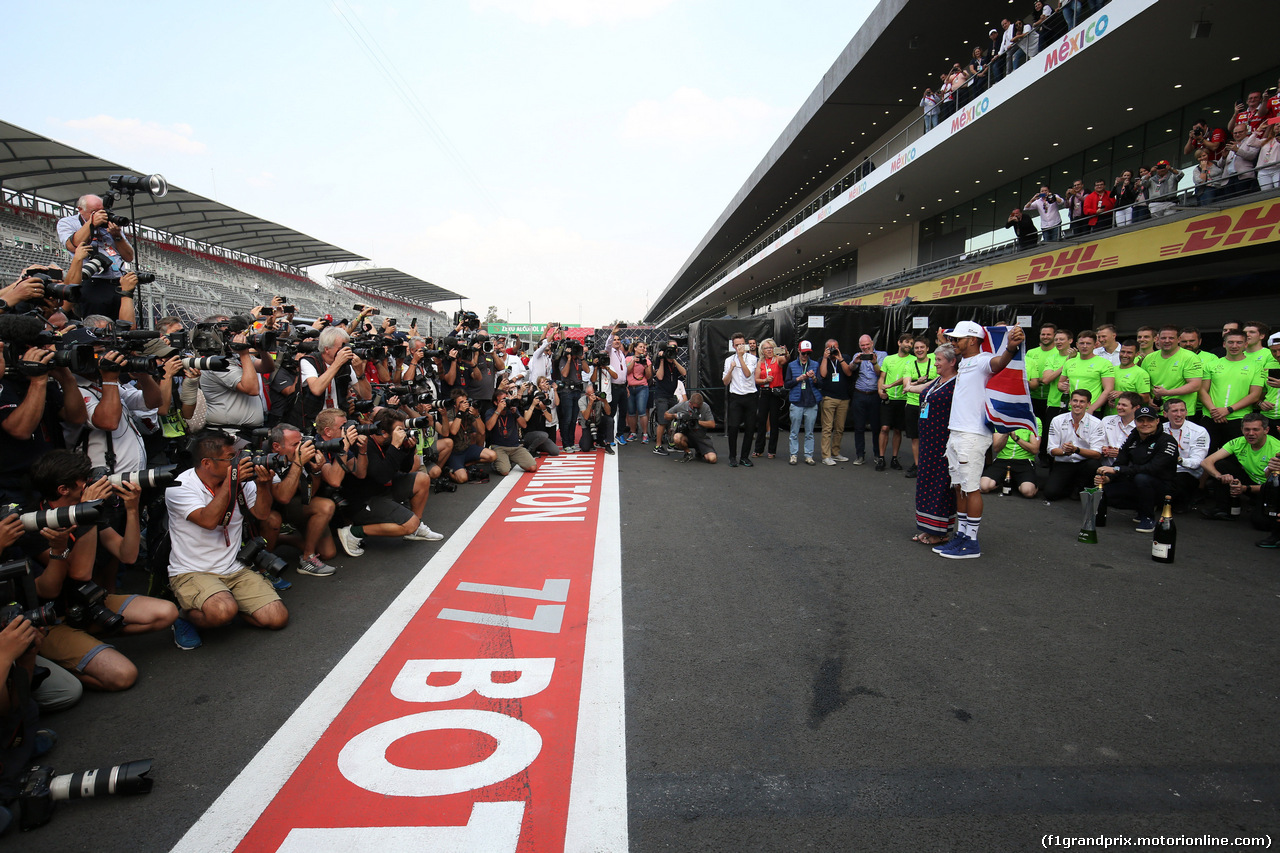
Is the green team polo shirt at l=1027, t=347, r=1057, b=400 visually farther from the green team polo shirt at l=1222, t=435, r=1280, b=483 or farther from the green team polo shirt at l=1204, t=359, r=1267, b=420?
the green team polo shirt at l=1222, t=435, r=1280, b=483

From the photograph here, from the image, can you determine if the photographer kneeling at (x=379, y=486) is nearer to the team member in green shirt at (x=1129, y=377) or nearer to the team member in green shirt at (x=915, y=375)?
the team member in green shirt at (x=915, y=375)

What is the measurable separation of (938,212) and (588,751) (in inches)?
1064

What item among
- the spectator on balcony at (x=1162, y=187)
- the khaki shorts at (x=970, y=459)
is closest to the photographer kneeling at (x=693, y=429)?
the khaki shorts at (x=970, y=459)

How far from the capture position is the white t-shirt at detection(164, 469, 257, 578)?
3688 millimetres

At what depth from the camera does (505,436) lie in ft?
28.5

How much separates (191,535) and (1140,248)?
14.8 metres

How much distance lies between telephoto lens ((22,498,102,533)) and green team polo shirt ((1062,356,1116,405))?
28.6ft

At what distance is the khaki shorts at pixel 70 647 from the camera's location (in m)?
3.01

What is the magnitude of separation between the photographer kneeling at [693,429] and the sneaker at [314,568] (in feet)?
19.1

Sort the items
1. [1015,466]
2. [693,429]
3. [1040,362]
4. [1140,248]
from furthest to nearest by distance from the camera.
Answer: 1. [1140,248]
2. [693,429]
3. [1040,362]
4. [1015,466]

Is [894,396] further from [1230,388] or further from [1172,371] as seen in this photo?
[1230,388]

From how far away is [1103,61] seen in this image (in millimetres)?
12492

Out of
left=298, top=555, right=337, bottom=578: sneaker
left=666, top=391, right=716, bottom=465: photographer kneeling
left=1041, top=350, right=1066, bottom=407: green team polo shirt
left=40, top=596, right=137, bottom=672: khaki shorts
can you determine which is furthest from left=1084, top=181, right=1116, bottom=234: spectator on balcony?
left=40, top=596, right=137, bottom=672: khaki shorts

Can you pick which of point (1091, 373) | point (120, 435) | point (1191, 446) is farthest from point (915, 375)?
point (120, 435)
